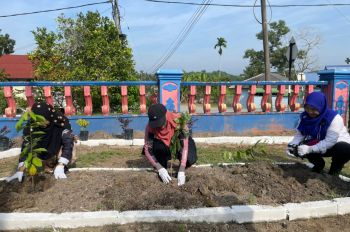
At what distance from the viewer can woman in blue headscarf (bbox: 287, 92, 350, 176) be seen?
14.2 feet

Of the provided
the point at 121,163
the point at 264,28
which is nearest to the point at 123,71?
the point at 264,28

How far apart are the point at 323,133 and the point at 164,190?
6.95ft

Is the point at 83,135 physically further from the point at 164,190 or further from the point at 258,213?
the point at 258,213

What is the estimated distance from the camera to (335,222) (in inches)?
138

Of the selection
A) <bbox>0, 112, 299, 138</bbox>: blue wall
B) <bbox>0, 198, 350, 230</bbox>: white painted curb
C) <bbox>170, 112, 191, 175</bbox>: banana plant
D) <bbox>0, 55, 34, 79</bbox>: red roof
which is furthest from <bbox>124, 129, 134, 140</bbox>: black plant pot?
<bbox>0, 55, 34, 79</bbox>: red roof

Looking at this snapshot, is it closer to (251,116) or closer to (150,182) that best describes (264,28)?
(251,116)

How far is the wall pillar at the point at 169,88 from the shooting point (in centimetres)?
764

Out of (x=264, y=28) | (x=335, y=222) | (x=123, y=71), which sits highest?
(x=264, y=28)

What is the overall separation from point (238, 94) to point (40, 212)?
5.94 m

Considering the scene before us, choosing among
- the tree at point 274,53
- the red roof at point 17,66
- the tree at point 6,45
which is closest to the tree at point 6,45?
the tree at point 6,45

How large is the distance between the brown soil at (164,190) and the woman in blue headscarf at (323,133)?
0.90 ft

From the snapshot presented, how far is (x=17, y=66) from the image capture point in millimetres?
42688

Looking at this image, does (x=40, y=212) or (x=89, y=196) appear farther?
(x=89, y=196)

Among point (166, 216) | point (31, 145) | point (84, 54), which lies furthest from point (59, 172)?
point (84, 54)
